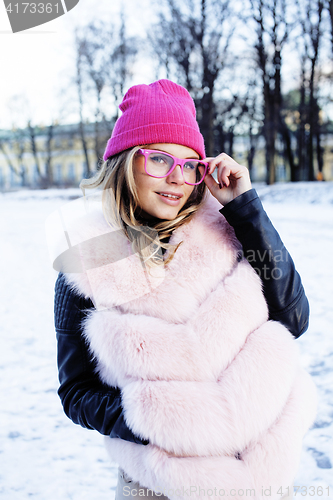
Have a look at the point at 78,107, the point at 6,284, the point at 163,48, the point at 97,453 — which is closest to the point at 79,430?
the point at 97,453

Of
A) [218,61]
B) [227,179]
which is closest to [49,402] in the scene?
[227,179]

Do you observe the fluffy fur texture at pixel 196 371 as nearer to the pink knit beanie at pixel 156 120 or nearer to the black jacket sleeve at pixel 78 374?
the black jacket sleeve at pixel 78 374

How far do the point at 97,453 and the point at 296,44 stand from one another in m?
23.0

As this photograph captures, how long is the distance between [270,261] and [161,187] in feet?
1.62

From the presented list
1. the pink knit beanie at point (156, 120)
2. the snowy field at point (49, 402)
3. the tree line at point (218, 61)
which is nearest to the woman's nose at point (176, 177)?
the pink knit beanie at point (156, 120)

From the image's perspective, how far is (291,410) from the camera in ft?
3.89

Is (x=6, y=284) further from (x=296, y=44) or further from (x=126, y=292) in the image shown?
(x=296, y=44)

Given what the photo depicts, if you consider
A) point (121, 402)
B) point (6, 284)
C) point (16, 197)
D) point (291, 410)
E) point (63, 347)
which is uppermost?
point (63, 347)

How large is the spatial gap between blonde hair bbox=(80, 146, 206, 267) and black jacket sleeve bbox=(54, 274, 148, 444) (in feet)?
0.98

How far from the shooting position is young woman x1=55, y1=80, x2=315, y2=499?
3.54ft

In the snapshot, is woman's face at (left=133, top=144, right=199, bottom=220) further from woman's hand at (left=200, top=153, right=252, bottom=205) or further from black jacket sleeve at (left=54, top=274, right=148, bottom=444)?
black jacket sleeve at (left=54, top=274, right=148, bottom=444)

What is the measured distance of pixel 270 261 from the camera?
50.4 inches

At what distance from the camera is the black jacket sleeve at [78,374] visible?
1174 mm

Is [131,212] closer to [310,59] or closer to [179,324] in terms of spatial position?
[179,324]
